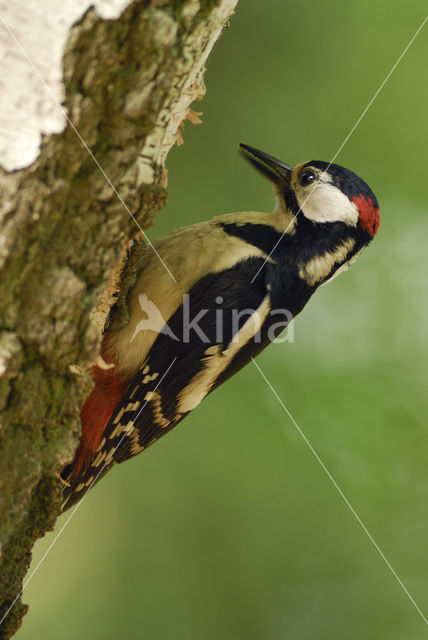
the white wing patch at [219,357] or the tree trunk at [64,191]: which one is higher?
the tree trunk at [64,191]

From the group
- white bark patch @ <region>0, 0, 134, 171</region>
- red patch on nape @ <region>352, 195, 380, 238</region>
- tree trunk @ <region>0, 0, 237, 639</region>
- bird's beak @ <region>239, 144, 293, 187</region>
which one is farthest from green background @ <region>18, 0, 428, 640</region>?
white bark patch @ <region>0, 0, 134, 171</region>

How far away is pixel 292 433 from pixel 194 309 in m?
1.15

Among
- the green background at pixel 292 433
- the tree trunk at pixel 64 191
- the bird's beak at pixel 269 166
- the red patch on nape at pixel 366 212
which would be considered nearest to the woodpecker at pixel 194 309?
the red patch on nape at pixel 366 212

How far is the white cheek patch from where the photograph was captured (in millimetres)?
1945

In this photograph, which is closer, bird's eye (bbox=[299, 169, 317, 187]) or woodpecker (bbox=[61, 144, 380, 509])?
woodpecker (bbox=[61, 144, 380, 509])

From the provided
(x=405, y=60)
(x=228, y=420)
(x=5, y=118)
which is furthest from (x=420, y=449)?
(x=5, y=118)

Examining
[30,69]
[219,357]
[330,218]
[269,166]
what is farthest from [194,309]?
[30,69]

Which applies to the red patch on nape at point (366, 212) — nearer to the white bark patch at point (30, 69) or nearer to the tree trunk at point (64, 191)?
the tree trunk at point (64, 191)

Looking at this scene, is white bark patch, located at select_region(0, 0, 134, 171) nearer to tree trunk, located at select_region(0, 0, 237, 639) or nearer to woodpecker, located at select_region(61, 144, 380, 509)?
tree trunk, located at select_region(0, 0, 237, 639)

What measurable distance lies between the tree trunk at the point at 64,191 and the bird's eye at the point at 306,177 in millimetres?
830

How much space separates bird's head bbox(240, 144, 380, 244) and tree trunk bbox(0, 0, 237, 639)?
0.81 meters

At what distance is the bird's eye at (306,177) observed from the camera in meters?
2.02

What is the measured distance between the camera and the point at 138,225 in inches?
49.7

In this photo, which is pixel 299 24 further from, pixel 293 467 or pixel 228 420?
pixel 293 467
